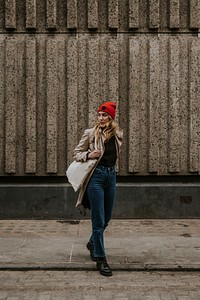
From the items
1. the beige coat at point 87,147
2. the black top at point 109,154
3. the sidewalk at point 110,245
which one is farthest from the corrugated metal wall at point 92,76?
the black top at point 109,154

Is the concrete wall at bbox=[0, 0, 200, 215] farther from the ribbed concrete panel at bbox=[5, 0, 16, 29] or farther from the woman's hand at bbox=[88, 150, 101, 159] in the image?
the woman's hand at bbox=[88, 150, 101, 159]

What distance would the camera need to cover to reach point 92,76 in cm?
1013

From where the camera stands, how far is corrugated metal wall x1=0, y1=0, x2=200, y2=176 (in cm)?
1011

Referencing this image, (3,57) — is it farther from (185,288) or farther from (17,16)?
(185,288)

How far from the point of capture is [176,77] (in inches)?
400

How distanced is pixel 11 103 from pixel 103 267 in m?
4.35

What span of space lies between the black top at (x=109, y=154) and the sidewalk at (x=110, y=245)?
1.30 m

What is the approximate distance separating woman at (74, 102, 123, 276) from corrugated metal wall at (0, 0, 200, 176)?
10.5 ft

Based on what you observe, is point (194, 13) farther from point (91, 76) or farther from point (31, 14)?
point (31, 14)

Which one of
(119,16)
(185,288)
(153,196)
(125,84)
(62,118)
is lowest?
(185,288)

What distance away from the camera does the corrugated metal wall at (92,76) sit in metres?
10.1

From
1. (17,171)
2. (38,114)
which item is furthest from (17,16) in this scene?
(17,171)

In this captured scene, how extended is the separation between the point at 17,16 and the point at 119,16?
185 cm

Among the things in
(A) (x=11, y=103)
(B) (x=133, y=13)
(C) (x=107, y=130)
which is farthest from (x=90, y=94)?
(C) (x=107, y=130)
